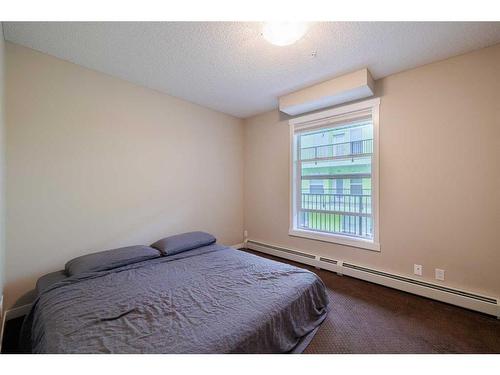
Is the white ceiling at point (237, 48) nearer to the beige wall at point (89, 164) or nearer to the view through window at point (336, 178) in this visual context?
the beige wall at point (89, 164)

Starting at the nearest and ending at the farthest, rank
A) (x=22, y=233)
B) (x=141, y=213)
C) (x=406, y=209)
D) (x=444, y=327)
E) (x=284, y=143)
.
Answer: (x=444, y=327), (x=22, y=233), (x=406, y=209), (x=141, y=213), (x=284, y=143)

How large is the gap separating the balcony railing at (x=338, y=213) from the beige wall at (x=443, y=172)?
0.22 m

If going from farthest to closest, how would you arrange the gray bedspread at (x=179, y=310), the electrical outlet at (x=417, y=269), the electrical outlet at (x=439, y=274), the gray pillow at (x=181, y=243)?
the gray pillow at (x=181, y=243) → the electrical outlet at (x=417, y=269) → the electrical outlet at (x=439, y=274) → the gray bedspread at (x=179, y=310)

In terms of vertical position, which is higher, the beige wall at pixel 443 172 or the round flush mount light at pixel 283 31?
the round flush mount light at pixel 283 31

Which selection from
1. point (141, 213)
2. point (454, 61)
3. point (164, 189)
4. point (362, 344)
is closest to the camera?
point (362, 344)

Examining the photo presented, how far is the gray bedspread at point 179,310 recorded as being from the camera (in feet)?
3.59

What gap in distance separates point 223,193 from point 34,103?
2.47 meters

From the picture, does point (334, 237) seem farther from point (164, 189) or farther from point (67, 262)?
point (67, 262)

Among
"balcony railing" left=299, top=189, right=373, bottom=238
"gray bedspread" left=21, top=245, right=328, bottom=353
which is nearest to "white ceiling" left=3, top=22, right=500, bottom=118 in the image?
"balcony railing" left=299, top=189, right=373, bottom=238

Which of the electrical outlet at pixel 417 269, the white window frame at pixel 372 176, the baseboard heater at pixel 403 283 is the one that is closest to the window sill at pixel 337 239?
the white window frame at pixel 372 176

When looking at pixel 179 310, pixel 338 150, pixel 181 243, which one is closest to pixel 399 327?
pixel 179 310

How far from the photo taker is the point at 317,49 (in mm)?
1942

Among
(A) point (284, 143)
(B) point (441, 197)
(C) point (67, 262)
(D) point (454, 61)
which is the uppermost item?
(D) point (454, 61)

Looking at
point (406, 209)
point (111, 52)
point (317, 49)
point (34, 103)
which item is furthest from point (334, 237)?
point (34, 103)
